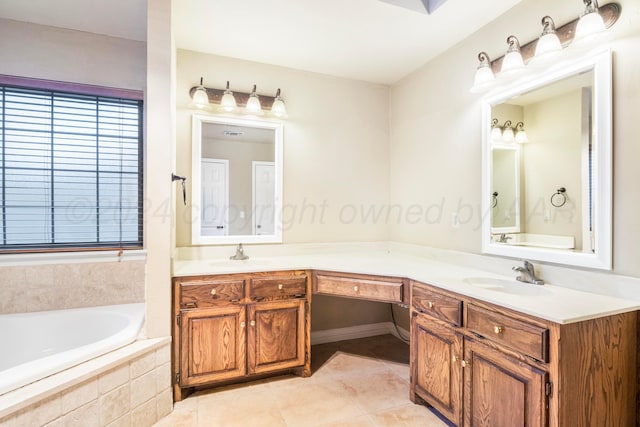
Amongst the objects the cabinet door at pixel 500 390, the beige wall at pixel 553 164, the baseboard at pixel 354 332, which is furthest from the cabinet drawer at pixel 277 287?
the beige wall at pixel 553 164

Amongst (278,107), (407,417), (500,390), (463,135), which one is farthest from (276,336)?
(463,135)

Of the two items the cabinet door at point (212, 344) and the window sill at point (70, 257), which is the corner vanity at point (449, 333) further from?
the window sill at point (70, 257)

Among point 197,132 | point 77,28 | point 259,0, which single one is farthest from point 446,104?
point 77,28

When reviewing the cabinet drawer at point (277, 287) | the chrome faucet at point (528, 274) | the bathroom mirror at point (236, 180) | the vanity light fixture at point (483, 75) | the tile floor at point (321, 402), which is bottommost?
the tile floor at point (321, 402)

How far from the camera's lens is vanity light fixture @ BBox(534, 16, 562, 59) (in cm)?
167

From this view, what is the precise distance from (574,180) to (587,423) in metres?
1.15

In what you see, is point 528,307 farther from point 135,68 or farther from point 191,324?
point 135,68

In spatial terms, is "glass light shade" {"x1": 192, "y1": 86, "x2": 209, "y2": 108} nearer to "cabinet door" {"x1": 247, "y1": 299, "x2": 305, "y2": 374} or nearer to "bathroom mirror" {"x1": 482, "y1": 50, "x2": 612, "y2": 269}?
"cabinet door" {"x1": 247, "y1": 299, "x2": 305, "y2": 374}

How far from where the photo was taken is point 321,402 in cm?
207

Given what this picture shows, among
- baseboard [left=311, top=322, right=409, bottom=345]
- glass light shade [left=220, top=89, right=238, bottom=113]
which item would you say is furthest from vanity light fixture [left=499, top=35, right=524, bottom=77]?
baseboard [left=311, top=322, right=409, bottom=345]

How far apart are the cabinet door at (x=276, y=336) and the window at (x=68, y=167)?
1.14m

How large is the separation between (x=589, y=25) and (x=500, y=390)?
1759 mm

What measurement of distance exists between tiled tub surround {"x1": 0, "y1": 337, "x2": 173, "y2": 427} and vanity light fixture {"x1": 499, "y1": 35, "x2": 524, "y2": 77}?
8.51ft

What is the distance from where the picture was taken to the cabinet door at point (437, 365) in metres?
1.71
